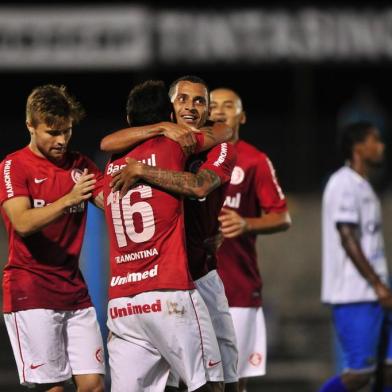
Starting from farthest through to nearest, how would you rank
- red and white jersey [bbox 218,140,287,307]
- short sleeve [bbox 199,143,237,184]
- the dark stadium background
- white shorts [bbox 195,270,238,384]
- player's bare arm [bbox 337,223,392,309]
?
the dark stadium background < player's bare arm [bbox 337,223,392,309] < red and white jersey [bbox 218,140,287,307] < white shorts [bbox 195,270,238,384] < short sleeve [bbox 199,143,237,184]

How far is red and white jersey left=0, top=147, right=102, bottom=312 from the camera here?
21.4 feet

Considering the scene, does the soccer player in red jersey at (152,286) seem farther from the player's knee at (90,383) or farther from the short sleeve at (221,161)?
the player's knee at (90,383)

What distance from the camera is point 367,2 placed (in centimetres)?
2341

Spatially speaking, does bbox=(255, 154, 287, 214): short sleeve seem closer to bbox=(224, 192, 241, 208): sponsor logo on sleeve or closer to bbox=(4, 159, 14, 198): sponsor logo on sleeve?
bbox=(224, 192, 241, 208): sponsor logo on sleeve

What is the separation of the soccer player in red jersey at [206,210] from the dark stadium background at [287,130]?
539 centimetres

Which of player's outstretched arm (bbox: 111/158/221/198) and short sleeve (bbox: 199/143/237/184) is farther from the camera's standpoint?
short sleeve (bbox: 199/143/237/184)

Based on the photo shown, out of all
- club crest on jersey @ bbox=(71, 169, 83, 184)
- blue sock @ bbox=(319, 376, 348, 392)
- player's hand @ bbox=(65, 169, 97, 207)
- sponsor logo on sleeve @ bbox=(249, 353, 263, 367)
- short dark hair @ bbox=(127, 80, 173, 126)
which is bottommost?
blue sock @ bbox=(319, 376, 348, 392)

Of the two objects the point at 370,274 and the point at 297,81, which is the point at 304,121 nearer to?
the point at 297,81

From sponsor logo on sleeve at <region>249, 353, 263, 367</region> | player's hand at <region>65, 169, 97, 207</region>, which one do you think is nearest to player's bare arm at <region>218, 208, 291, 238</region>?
sponsor logo on sleeve at <region>249, 353, 263, 367</region>

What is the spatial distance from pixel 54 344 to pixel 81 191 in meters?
0.89

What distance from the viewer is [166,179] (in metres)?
5.96

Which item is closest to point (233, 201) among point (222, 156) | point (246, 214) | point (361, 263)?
point (246, 214)

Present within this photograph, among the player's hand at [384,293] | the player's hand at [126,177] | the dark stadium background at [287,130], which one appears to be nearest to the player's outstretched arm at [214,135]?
the player's hand at [126,177]

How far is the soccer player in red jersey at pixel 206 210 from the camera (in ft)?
20.4
